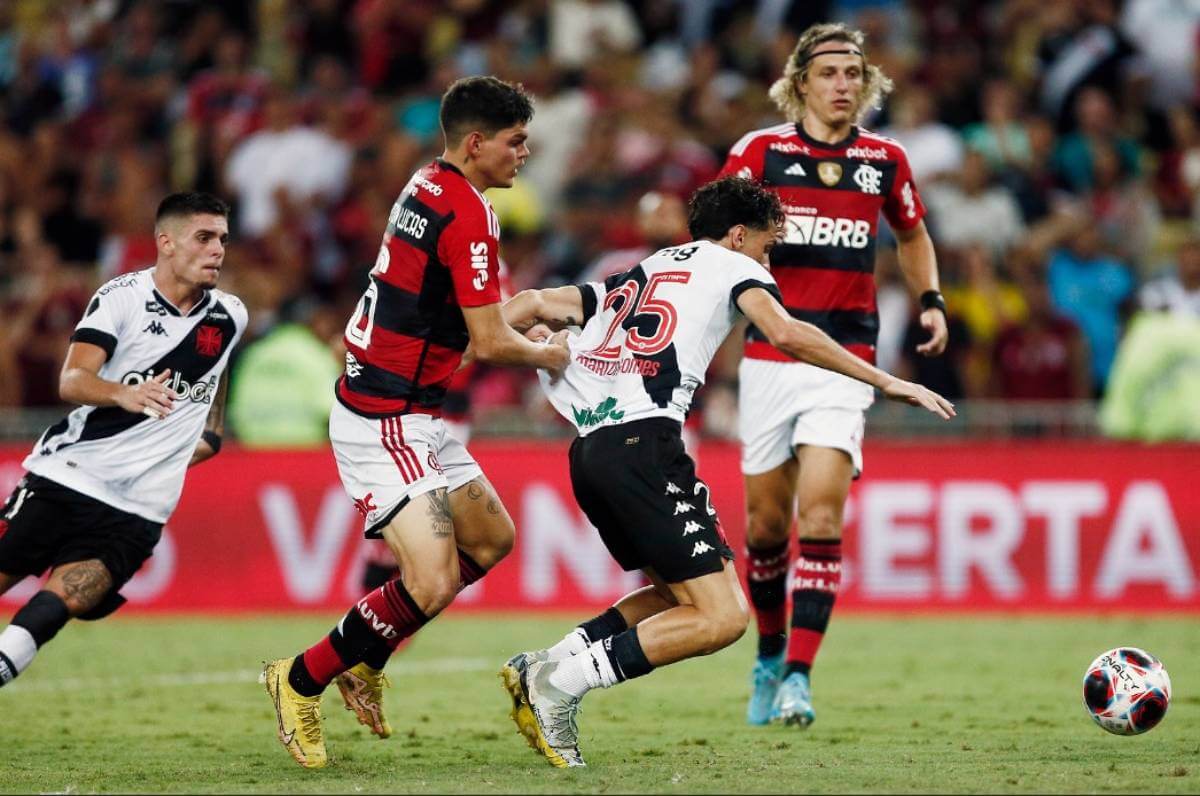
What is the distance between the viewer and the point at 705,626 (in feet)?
24.3

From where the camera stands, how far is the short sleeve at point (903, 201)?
32.0 feet

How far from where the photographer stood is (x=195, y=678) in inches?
438

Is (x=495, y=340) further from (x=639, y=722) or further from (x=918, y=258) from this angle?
(x=918, y=258)

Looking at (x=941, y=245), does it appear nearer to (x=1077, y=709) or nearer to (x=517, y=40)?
(x=517, y=40)

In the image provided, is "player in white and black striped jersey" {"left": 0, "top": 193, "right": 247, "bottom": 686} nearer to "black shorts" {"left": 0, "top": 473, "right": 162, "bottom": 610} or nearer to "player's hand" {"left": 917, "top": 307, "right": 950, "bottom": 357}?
"black shorts" {"left": 0, "top": 473, "right": 162, "bottom": 610}

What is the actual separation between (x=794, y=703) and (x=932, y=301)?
2304 mm

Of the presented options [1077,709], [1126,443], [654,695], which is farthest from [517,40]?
[1077,709]

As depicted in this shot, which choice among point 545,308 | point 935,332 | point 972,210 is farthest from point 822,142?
point 972,210

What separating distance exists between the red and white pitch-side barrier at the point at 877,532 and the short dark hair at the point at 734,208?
684cm

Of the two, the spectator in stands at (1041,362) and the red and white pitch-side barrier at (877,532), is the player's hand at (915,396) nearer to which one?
the red and white pitch-side barrier at (877,532)

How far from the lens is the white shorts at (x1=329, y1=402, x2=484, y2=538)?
7676 mm

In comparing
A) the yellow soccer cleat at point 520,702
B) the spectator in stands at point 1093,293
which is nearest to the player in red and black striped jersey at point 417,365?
the yellow soccer cleat at point 520,702

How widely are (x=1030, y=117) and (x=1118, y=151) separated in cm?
92

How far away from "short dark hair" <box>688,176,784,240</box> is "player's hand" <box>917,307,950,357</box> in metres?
1.58
